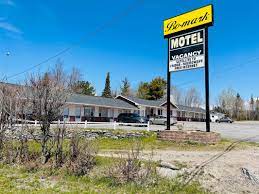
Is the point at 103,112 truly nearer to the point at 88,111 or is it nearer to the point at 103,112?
the point at 103,112

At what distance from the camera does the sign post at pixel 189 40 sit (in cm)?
1596

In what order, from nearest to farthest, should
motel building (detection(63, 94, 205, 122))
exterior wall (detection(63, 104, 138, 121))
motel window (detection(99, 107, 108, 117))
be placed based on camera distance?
exterior wall (detection(63, 104, 138, 121)) < motel building (detection(63, 94, 205, 122)) < motel window (detection(99, 107, 108, 117))

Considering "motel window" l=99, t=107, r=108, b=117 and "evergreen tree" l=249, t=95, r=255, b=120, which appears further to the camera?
"evergreen tree" l=249, t=95, r=255, b=120

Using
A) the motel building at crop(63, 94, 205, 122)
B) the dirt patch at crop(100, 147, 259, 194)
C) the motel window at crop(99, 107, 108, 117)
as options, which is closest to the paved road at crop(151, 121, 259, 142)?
the dirt patch at crop(100, 147, 259, 194)

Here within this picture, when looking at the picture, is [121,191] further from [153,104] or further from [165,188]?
[153,104]

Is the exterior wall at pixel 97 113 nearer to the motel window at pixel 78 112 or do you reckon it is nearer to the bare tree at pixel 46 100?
the motel window at pixel 78 112

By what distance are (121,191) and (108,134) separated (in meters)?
12.1

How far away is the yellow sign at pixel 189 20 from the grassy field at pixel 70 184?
9.93 metres

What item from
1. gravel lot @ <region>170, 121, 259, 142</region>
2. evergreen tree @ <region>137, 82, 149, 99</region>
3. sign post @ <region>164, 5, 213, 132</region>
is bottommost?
gravel lot @ <region>170, 121, 259, 142</region>

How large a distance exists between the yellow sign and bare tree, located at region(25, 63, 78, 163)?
28.6 feet

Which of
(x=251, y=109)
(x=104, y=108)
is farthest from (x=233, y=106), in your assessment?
(x=104, y=108)

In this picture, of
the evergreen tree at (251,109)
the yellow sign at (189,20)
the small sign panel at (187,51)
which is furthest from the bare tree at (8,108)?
the evergreen tree at (251,109)

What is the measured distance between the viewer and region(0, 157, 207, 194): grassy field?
7890 mm

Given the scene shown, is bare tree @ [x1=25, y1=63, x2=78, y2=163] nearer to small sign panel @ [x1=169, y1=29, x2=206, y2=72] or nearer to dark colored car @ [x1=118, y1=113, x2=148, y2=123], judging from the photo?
small sign panel @ [x1=169, y1=29, x2=206, y2=72]
